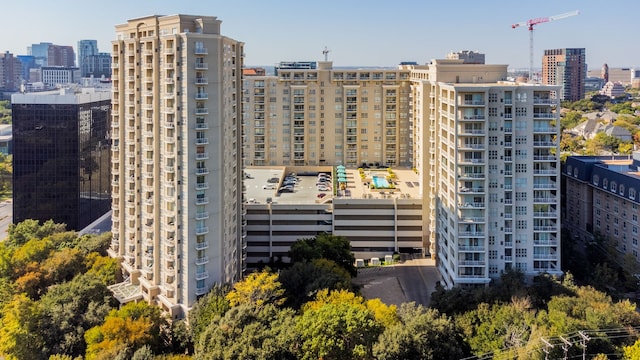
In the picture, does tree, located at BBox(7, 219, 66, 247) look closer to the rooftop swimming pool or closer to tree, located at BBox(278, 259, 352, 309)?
tree, located at BBox(278, 259, 352, 309)

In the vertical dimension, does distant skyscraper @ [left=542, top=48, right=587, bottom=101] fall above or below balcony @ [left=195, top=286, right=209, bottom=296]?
above

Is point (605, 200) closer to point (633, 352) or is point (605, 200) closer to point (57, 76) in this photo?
point (633, 352)

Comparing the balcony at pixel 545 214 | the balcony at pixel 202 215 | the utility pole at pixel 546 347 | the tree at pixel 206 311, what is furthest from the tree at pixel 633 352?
the balcony at pixel 202 215

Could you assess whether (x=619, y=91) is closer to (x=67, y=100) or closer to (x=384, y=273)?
(x=384, y=273)

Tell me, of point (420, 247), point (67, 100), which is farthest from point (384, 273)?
point (67, 100)

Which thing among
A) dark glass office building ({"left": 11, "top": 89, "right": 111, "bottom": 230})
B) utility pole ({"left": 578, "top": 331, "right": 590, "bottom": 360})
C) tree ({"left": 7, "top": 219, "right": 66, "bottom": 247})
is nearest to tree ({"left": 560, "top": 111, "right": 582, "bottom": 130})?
utility pole ({"left": 578, "top": 331, "right": 590, "bottom": 360})

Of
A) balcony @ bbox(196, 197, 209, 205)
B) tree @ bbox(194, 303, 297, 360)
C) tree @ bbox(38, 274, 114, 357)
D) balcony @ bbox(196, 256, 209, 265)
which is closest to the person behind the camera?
tree @ bbox(194, 303, 297, 360)
